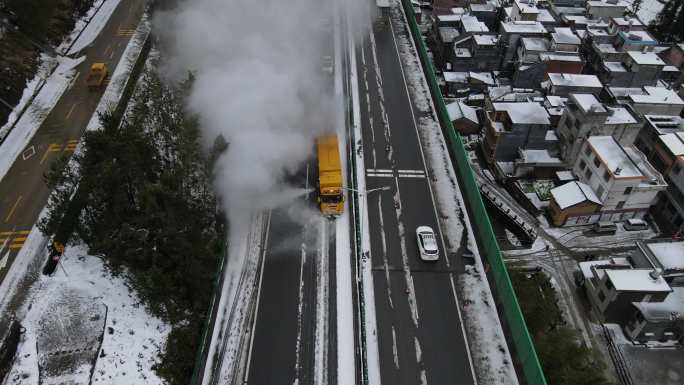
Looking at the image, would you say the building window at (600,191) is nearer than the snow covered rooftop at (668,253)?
No

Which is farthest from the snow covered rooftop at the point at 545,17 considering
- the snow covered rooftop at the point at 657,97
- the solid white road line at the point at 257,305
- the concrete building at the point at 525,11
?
the solid white road line at the point at 257,305

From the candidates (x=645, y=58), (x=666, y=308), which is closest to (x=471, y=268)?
(x=666, y=308)

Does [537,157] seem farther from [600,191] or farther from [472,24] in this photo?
[472,24]

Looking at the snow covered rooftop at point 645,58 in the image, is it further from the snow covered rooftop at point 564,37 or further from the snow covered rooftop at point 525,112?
the snow covered rooftop at point 525,112

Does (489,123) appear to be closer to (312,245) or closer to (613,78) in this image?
(613,78)

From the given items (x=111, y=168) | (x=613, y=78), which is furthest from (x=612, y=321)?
(x=111, y=168)

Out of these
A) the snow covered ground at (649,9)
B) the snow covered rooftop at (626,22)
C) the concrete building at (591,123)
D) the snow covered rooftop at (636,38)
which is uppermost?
the snow covered ground at (649,9)
